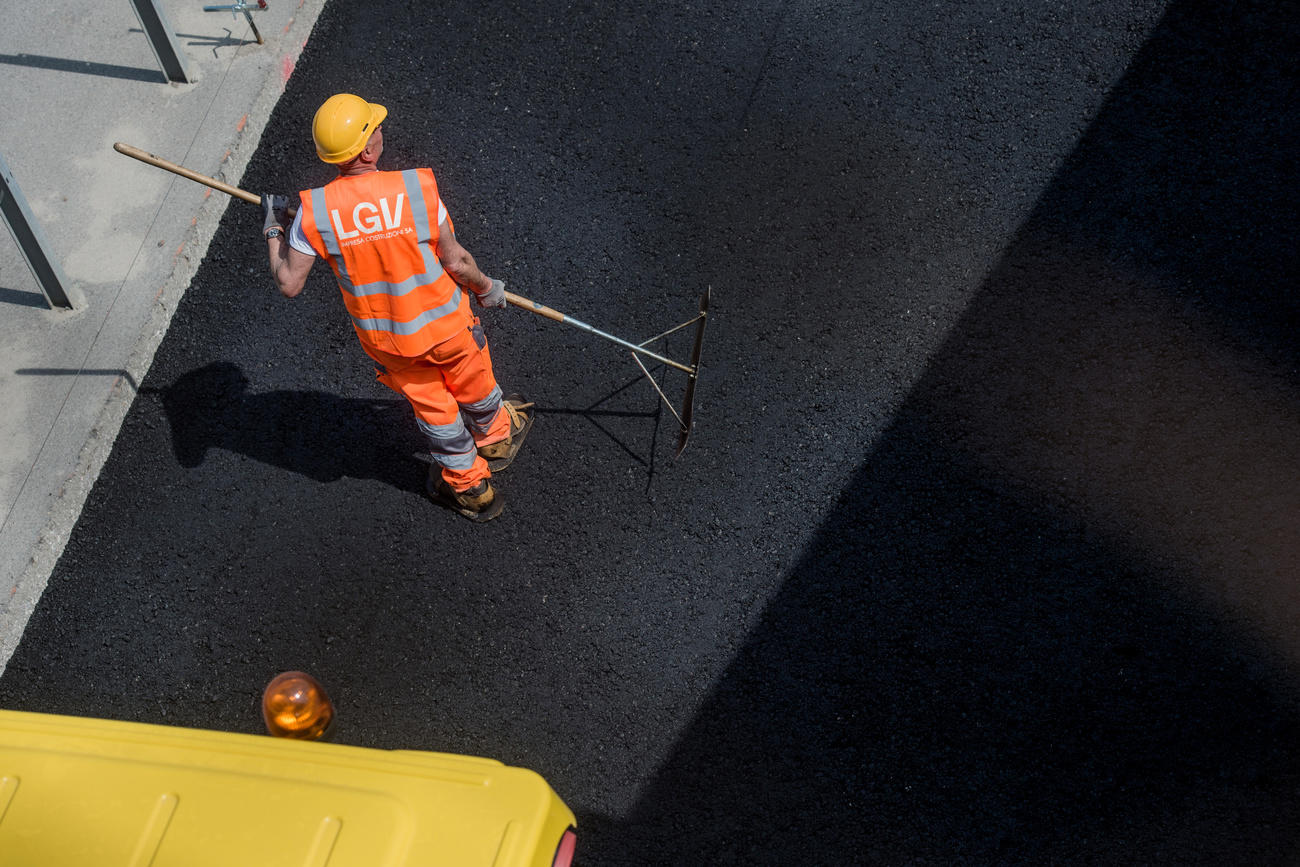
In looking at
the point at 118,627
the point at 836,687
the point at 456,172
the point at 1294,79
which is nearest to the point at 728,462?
the point at 836,687

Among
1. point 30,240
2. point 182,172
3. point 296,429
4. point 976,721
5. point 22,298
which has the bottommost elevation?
point 22,298

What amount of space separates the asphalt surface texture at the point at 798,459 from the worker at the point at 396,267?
0.69 metres

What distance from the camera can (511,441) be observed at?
4.99 metres

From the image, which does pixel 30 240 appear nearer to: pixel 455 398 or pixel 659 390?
pixel 455 398

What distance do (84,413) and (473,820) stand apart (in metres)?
3.53

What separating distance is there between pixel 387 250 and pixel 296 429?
1643 mm

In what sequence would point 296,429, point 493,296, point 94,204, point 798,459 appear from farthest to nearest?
point 94,204 < point 296,429 < point 798,459 < point 493,296

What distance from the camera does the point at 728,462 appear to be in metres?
4.96

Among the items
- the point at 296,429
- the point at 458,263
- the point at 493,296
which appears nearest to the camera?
the point at 458,263

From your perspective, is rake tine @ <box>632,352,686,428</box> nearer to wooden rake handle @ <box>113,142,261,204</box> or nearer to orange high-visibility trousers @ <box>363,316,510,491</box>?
orange high-visibility trousers @ <box>363,316,510,491</box>

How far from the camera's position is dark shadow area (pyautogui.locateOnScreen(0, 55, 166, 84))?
589 cm

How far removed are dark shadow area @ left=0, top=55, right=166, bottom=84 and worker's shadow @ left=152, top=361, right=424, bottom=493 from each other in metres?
1.94

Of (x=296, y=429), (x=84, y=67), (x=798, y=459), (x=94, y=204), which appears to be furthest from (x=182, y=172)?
(x=798, y=459)

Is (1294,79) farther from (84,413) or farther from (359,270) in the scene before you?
(84,413)
